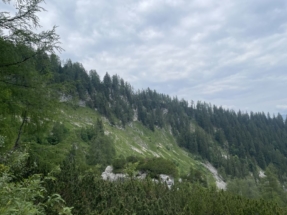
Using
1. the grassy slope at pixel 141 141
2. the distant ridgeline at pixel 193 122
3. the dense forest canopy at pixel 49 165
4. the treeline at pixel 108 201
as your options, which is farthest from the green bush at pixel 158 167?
the distant ridgeline at pixel 193 122

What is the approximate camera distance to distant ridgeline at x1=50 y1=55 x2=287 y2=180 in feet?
349

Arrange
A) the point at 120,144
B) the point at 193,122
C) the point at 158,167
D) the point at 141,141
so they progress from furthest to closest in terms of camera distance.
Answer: the point at 193,122 → the point at 141,141 → the point at 120,144 → the point at 158,167

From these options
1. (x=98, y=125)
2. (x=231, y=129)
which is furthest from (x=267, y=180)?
(x=231, y=129)

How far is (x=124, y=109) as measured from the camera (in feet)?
390

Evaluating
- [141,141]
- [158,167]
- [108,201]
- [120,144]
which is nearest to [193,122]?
[141,141]

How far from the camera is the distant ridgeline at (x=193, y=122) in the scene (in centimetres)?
10625

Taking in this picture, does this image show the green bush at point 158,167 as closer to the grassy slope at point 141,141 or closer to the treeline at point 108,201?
the grassy slope at point 141,141

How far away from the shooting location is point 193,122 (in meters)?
164

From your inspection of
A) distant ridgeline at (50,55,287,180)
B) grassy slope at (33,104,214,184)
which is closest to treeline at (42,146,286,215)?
grassy slope at (33,104,214,184)

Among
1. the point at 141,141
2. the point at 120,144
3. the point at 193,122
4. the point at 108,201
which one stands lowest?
the point at 108,201

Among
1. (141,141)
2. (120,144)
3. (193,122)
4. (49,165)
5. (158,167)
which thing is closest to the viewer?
(49,165)

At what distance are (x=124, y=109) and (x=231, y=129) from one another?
80075 mm

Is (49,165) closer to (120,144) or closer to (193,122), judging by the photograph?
(120,144)

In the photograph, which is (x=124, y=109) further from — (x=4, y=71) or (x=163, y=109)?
(x=4, y=71)
